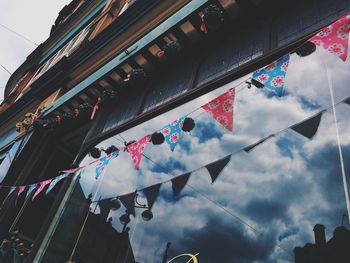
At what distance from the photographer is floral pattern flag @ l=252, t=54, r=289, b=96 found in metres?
3.47

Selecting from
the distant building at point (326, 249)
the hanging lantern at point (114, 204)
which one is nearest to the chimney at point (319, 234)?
the distant building at point (326, 249)

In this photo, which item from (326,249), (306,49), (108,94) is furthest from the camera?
(108,94)

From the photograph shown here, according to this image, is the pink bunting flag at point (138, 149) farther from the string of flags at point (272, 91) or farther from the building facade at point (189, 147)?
the building facade at point (189, 147)

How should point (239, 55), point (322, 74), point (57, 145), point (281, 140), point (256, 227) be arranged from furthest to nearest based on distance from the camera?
point (57, 145) → point (239, 55) → point (322, 74) → point (281, 140) → point (256, 227)

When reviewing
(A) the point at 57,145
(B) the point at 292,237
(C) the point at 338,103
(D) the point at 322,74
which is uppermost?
(A) the point at 57,145

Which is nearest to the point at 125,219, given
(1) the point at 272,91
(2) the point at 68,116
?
(1) the point at 272,91

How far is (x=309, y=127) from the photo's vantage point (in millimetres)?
3174

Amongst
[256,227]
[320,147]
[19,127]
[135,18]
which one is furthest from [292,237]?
[19,127]

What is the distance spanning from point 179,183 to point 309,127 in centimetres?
207

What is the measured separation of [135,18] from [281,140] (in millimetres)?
7402

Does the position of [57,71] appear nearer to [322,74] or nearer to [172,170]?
[172,170]

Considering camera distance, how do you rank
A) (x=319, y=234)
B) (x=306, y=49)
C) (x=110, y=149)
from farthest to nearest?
(x=110, y=149) → (x=306, y=49) → (x=319, y=234)

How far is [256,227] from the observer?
3.00 meters

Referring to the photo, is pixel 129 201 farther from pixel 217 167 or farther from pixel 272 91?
pixel 272 91
